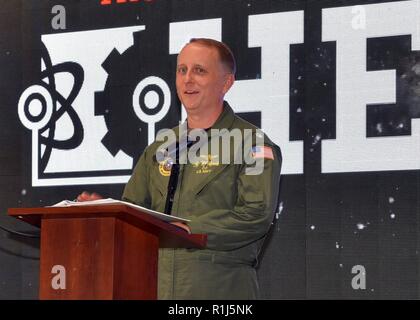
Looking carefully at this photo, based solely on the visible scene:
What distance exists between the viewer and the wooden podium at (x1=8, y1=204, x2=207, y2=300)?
236cm

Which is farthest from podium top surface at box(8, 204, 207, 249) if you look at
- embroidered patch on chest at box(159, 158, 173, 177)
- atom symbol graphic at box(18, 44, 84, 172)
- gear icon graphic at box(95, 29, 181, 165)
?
atom symbol graphic at box(18, 44, 84, 172)

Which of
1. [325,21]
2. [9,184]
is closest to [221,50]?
[325,21]

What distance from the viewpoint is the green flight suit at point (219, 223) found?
2977 millimetres

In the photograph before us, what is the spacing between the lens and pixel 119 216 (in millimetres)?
2383

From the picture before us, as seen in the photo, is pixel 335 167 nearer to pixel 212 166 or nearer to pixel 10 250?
pixel 212 166

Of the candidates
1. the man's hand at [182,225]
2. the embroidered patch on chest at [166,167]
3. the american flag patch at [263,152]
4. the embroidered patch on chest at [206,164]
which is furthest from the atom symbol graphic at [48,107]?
Result: the man's hand at [182,225]

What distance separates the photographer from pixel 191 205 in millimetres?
3170

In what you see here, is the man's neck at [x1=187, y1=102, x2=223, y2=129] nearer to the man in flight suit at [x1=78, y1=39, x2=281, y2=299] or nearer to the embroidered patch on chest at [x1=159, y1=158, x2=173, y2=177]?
the man in flight suit at [x1=78, y1=39, x2=281, y2=299]

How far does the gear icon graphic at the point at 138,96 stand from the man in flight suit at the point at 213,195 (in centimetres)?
107

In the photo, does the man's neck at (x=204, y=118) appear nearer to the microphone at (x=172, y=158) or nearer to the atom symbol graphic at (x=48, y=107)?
the microphone at (x=172, y=158)
